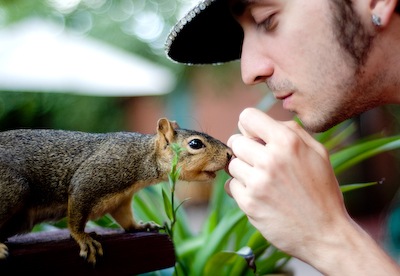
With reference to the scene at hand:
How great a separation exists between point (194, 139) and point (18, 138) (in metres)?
0.33

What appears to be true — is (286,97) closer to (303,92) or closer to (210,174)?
(303,92)

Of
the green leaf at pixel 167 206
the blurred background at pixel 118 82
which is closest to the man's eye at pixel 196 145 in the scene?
the green leaf at pixel 167 206

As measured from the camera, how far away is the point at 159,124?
1.11 meters

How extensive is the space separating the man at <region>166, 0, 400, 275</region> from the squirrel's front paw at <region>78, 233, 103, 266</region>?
0.73 ft

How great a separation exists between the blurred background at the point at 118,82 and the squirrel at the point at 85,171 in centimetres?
227

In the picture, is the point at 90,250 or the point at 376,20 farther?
the point at 376,20

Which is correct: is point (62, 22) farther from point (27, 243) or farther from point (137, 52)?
point (27, 243)

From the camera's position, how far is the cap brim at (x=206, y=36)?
41.8 inches

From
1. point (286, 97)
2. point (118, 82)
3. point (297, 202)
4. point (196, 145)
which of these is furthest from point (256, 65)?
point (118, 82)

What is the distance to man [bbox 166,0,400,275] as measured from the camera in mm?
827

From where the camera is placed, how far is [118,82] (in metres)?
4.25

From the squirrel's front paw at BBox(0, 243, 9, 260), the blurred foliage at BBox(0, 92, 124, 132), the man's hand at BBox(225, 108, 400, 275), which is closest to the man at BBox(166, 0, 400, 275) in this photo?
the man's hand at BBox(225, 108, 400, 275)

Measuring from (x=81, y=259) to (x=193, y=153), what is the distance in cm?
35

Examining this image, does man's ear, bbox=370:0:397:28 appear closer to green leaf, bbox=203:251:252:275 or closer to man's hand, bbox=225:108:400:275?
man's hand, bbox=225:108:400:275
